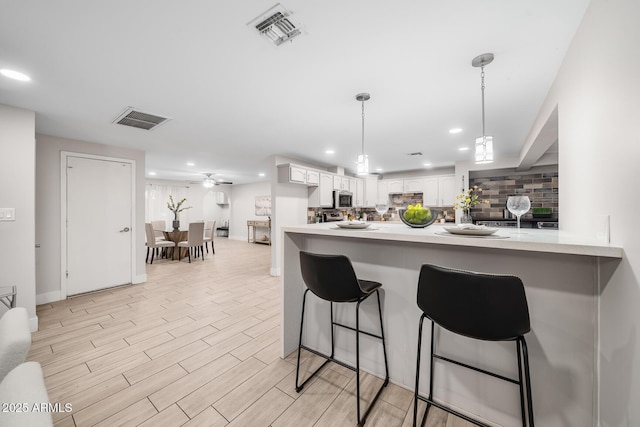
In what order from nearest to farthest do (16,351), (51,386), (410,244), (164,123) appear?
(16,351), (410,244), (51,386), (164,123)

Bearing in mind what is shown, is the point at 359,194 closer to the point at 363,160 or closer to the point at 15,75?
the point at 363,160

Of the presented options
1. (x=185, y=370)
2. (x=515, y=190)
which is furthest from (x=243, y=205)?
(x=515, y=190)

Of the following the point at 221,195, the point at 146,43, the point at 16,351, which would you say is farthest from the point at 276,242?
the point at 221,195

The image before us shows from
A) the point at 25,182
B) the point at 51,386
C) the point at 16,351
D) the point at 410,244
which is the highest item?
the point at 25,182

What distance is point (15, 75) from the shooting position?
1984 mm

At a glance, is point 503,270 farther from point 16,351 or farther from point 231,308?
point 231,308

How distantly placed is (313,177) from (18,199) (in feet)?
13.3

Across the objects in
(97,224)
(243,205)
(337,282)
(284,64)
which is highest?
(284,64)

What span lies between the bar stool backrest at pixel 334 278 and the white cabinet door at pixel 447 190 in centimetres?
542

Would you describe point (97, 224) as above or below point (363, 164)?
below

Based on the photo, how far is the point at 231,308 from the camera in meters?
3.26

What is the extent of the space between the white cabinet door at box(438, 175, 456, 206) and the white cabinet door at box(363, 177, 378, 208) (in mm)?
1674

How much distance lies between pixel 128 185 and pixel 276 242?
261 centimetres

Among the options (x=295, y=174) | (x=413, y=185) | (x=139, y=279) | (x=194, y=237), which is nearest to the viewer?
(x=139, y=279)
